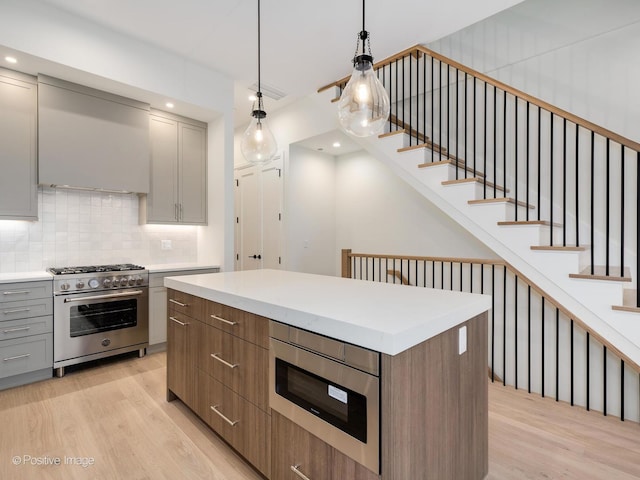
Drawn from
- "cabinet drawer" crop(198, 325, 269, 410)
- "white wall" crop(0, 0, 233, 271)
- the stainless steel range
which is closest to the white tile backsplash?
"white wall" crop(0, 0, 233, 271)

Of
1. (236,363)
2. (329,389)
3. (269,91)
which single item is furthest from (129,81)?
(329,389)

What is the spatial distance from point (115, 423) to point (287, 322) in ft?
5.68

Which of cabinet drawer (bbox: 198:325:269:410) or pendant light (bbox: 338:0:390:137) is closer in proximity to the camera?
cabinet drawer (bbox: 198:325:269:410)

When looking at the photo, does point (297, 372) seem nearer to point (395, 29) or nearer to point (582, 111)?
point (395, 29)

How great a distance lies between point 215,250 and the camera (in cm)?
405

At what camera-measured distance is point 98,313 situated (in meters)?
3.12

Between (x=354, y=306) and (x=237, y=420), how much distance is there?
0.96 meters

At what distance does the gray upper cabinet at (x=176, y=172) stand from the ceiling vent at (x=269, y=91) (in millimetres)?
835

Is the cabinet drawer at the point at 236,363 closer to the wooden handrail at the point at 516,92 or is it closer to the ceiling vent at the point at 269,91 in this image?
the wooden handrail at the point at 516,92

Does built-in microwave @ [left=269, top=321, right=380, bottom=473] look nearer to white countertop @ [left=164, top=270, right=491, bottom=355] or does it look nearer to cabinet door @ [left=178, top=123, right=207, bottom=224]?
white countertop @ [left=164, top=270, right=491, bottom=355]

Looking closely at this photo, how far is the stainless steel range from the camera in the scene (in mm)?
2904

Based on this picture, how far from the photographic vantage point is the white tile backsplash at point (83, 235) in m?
3.11

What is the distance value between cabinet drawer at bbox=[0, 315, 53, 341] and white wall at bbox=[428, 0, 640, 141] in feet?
16.9

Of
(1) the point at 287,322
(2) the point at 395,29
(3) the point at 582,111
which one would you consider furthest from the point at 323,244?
(1) the point at 287,322
